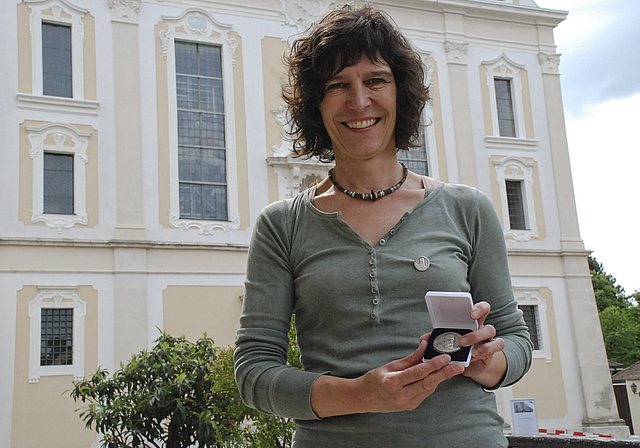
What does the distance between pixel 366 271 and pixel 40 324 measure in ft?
51.1

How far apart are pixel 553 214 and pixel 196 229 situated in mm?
10829

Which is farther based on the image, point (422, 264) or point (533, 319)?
point (533, 319)

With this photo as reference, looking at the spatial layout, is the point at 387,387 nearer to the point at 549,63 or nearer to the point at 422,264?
the point at 422,264

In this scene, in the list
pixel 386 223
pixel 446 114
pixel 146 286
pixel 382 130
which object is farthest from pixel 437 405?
pixel 446 114

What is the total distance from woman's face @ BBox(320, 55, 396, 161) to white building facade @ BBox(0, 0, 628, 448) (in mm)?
14354

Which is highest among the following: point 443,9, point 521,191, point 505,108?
point 443,9

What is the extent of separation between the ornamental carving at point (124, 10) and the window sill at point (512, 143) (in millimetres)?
10443

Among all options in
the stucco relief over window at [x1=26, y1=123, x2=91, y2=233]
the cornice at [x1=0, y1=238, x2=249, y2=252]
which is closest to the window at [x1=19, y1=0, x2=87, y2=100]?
the stucco relief over window at [x1=26, y1=123, x2=91, y2=233]

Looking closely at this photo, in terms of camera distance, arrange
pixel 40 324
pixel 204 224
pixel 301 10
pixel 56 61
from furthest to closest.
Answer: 1. pixel 301 10
2. pixel 204 224
3. pixel 56 61
4. pixel 40 324

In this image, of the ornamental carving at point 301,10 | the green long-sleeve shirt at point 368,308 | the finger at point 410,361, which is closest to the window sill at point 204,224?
the ornamental carving at point 301,10

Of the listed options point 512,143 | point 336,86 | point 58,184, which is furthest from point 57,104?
point 336,86

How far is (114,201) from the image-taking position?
667 inches

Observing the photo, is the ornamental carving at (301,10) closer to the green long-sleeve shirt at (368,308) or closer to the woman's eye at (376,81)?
the woman's eye at (376,81)

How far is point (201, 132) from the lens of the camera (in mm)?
18438
